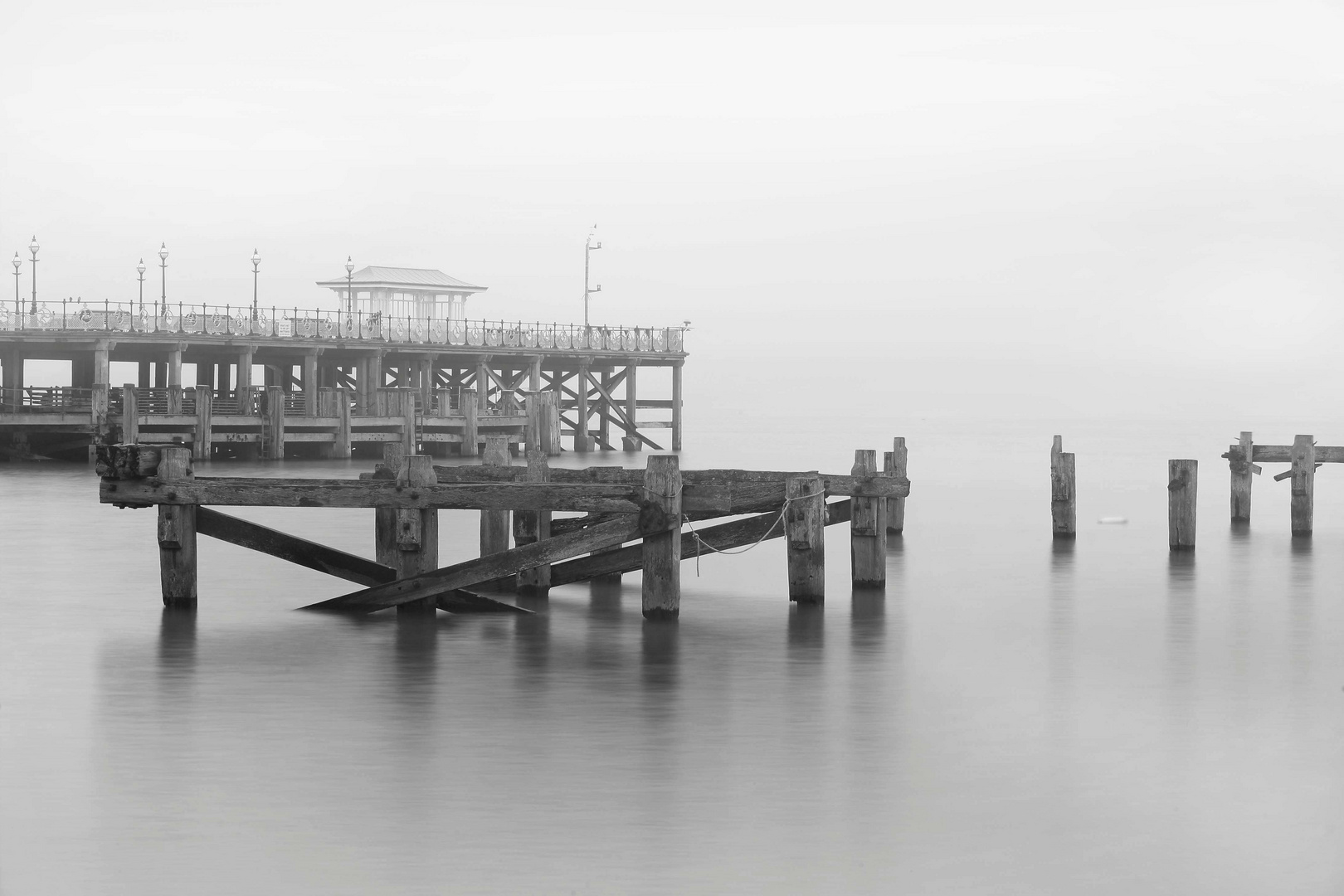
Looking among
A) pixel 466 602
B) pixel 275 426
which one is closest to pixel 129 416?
pixel 275 426

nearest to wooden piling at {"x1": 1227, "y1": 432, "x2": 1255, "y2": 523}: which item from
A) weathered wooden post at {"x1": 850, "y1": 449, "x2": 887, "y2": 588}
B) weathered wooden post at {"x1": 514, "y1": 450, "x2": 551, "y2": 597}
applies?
weathered wooden post at {"x1": 850, "y1": 449, "x2": 887, "y2": 588}

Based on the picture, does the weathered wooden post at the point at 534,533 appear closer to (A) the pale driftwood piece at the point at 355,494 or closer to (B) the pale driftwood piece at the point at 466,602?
(B) the pale driftwood piece at the point at 466,602

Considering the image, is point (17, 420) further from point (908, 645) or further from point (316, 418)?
point (908, 645)

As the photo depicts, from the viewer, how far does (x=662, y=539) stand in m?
16.8

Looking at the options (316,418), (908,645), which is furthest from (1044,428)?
(908,645)

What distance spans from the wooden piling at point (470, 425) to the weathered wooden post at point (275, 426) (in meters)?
6.51

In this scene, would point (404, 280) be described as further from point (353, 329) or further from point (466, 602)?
point (466, 602)

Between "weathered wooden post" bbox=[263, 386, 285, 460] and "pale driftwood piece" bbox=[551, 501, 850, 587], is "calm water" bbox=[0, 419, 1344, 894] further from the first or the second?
"weathered wooden post" bbox=[263, 386, 285, 460]

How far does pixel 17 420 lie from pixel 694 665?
4059cm

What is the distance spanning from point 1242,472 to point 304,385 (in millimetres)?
37057

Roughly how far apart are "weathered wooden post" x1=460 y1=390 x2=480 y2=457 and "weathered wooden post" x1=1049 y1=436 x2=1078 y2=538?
28.7 m

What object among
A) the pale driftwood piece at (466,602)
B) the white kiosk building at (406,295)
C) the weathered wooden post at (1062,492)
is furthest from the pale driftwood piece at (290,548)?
the white kiosk building at (406,295)

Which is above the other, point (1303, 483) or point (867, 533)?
point (1303, 483)

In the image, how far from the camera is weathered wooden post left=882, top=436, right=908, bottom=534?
26969mm
